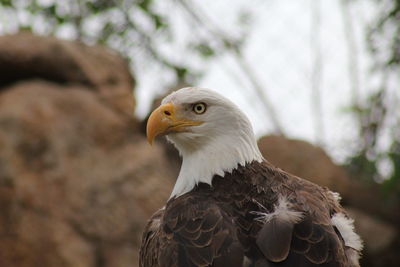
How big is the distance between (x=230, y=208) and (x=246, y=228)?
16 centimetres

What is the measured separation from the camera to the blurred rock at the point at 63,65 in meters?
8.18

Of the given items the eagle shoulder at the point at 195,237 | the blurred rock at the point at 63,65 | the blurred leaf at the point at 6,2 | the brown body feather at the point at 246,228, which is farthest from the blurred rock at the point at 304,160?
the eagle shoulder at the point at 195,237

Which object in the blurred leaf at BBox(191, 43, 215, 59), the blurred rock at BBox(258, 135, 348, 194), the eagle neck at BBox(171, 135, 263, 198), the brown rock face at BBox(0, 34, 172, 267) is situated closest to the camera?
the eagle neck at BBox(171, 135, 263, 198)

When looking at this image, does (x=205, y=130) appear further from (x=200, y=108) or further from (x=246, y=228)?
(x=246, y=228)

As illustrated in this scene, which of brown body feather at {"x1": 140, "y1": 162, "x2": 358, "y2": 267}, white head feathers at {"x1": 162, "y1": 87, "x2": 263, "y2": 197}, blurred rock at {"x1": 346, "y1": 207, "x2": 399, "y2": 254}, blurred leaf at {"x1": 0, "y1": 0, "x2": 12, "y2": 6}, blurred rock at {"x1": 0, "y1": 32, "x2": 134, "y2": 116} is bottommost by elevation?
blurred rock at {"x1": 346, "y1": 207, "x2": 399, "y2": 254}

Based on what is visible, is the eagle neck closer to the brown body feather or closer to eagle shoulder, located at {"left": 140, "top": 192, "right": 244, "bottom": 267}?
the brown body feather

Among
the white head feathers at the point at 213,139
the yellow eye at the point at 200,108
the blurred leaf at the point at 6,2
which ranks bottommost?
the blurred leaf at the point at 6,2

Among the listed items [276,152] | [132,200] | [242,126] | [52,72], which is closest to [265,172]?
[242,126]

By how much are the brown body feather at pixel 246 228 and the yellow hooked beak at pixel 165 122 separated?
311 millimetres

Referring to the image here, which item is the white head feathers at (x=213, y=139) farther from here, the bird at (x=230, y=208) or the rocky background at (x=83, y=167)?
the rocky background at (x=83, y=167)

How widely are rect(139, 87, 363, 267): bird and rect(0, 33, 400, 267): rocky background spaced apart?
3491 mm

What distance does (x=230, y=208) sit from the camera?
348 cm

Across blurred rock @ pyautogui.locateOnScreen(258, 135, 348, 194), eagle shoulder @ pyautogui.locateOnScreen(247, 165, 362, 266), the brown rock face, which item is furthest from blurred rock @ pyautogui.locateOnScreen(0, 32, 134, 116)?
eagle shoulder @ pyautogui.locateOnScreen(247, 165, 362, 266)

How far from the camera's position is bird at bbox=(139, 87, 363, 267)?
128 inches
